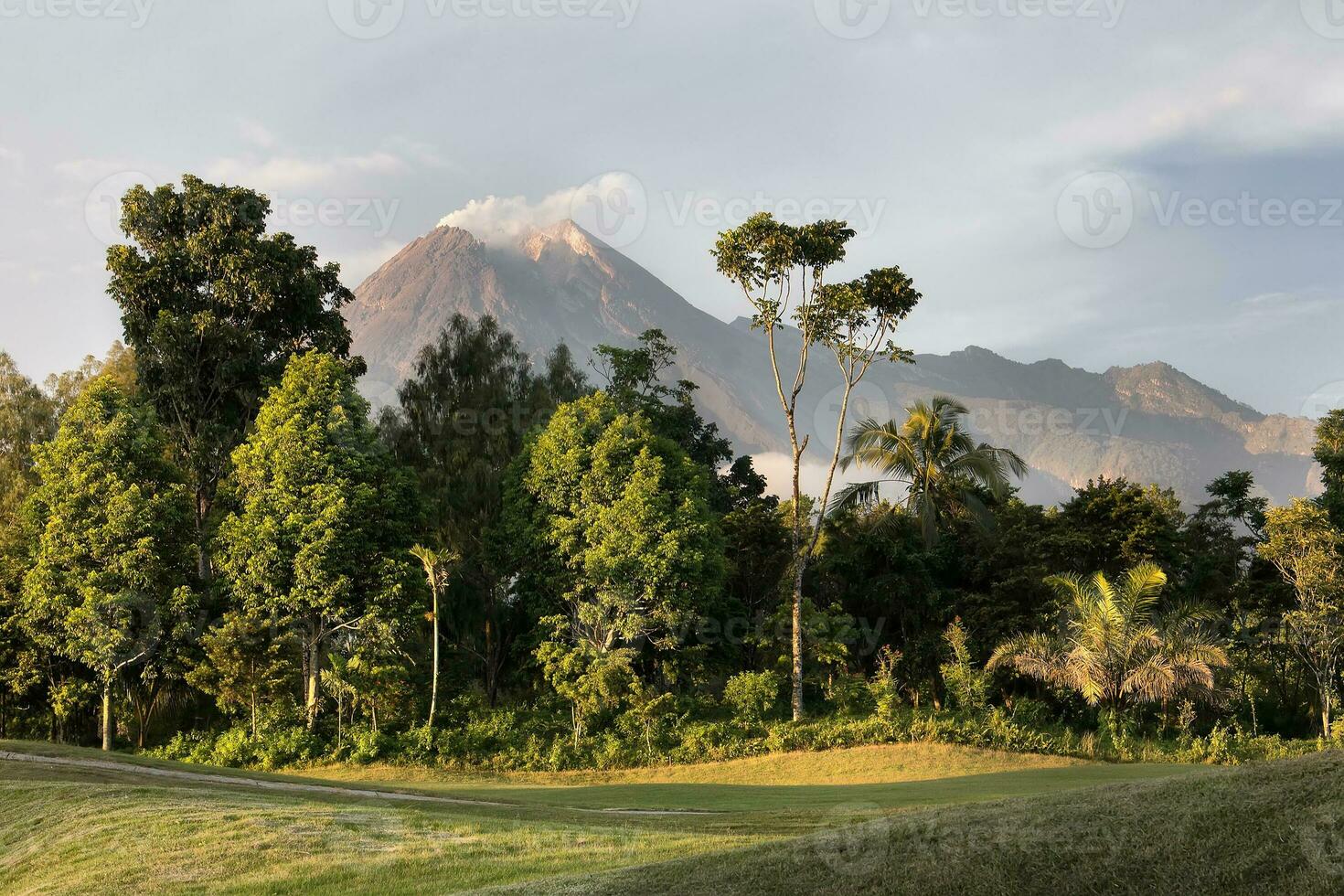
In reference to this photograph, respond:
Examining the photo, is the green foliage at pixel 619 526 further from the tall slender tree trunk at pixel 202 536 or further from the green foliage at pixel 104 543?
the green foliage at pixel 104 543

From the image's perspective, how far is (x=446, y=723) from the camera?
1049 inches

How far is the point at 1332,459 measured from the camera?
31.4m

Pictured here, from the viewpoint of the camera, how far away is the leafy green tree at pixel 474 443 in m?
32.6

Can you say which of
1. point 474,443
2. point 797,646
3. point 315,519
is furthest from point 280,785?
point 474,443

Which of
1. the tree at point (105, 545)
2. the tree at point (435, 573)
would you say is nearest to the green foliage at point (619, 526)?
the tree at point (435, 573)

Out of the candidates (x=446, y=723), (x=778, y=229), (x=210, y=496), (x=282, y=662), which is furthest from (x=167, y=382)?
(x=778, y=229)

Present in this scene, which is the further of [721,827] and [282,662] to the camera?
[282,662]

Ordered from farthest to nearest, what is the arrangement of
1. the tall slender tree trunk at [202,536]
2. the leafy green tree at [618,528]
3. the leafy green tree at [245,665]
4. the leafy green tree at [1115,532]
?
the tall slender tree trunk at [202,536], the leafy green tree at [618,528], the leafy green tree at [1115,532], the leafy green tree at [245,665]

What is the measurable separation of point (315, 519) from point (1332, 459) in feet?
101

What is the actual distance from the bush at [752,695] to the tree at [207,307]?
16705 mm

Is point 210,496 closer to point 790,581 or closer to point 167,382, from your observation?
point 167,382

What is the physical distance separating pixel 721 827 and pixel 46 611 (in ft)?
70.1

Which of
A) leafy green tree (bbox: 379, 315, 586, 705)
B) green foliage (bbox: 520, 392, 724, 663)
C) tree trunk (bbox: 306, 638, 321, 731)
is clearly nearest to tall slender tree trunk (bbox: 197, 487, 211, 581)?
tree trunk (bbox: 306, 638, 321, 731)

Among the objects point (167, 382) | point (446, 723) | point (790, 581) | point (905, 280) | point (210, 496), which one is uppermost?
point (905, 280)
